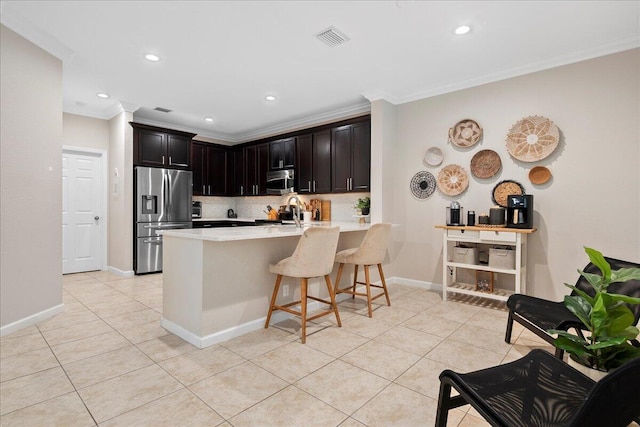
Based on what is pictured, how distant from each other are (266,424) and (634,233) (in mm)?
3715

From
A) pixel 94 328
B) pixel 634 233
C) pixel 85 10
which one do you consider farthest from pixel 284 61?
pixel 634 233

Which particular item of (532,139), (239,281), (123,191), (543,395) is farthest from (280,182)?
(543,395)

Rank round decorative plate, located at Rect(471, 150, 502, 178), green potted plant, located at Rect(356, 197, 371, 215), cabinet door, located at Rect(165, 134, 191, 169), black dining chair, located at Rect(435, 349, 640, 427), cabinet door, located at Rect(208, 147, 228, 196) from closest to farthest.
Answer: black dining chair, located at Rect(435, 349, 640, 427), round decorative plate, located at Rect(471, 150, 502, 178), green potted plant, located at Rect(356, 197, 371, 215), cabinet door, located at Rect(165, 134, 191, 169), cabinet door, located at Rect(208, 147, 228, 196)

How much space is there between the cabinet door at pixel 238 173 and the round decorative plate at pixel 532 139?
5.01 meters

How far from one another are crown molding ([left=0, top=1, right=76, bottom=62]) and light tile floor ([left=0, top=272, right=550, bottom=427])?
2.77m

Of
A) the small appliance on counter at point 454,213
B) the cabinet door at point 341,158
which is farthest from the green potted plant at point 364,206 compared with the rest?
the small appliance on counter at point 454,213

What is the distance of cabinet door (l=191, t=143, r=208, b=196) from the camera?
256 inches

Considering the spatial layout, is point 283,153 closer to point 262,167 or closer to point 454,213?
point 262,167

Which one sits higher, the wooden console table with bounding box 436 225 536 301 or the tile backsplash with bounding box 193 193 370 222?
the tile backsplash with bounding box 193 193 370 222

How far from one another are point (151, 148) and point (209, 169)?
4.55ft

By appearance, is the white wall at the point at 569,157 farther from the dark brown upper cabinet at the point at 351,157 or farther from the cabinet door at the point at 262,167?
the cabinet door at the point at 262,167

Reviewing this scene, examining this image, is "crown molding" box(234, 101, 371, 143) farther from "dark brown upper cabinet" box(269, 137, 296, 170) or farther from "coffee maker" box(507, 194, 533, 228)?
"coffee maker" box(507, 194, 533, 228)

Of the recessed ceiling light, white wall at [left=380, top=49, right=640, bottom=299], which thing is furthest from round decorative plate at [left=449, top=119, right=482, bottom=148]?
the recessed ceiling light

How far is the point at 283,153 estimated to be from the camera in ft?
20.0
